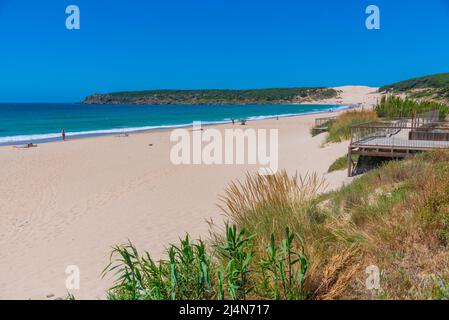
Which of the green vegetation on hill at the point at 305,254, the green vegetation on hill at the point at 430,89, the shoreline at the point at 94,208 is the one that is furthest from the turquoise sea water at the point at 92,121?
the green vegetation on hill at the point at 305,254

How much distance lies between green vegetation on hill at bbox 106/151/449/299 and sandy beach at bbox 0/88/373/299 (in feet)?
4.96

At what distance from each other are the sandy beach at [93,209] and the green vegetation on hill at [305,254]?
1513 mm

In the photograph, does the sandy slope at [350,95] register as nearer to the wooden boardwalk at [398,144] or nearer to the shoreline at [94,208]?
the shoreline at [94,208]

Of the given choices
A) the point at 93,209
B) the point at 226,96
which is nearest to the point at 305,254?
the point at 93,209

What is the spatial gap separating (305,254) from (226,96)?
17602cm

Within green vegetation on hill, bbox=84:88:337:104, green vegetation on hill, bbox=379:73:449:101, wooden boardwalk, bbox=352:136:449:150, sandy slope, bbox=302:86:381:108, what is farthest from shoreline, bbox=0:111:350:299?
green vegetation on hill, bbox=84:88:337:104

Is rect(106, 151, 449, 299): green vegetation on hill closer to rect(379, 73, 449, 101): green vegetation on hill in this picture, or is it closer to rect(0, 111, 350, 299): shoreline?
rect(0, 111, 350, 299): shoreline

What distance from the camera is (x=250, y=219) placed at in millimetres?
4016

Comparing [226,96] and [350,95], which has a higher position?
[226,96]

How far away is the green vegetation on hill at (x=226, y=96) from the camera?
158750mm

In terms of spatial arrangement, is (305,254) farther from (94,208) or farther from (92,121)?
(92,121)

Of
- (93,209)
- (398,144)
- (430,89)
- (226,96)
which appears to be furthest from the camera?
(226,96)

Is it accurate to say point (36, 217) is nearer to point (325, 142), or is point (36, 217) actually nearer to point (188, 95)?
point (325, 142)

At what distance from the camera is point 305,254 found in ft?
10.2
